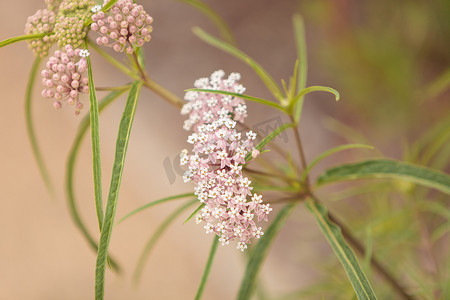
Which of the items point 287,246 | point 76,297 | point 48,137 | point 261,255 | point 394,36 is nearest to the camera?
point 261,255

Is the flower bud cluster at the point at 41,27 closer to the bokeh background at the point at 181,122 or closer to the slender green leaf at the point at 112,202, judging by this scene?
the slender green leaf at the point at 112,202

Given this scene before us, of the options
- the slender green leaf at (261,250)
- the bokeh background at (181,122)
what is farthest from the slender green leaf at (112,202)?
the bokeh background at (181,122)

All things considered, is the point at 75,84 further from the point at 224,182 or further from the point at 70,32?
the point at 224,182

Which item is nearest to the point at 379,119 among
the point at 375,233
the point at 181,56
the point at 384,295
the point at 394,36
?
the point at 394,36

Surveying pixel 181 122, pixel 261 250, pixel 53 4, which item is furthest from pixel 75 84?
pixel 181 122

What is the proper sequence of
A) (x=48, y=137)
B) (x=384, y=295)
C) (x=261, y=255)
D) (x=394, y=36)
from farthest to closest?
1. (x=48, y=137)
2. (x=394, y=36)
3. (x=384, y=295)
4. (x=261, y=255)

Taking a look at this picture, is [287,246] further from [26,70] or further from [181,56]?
[26,70]
